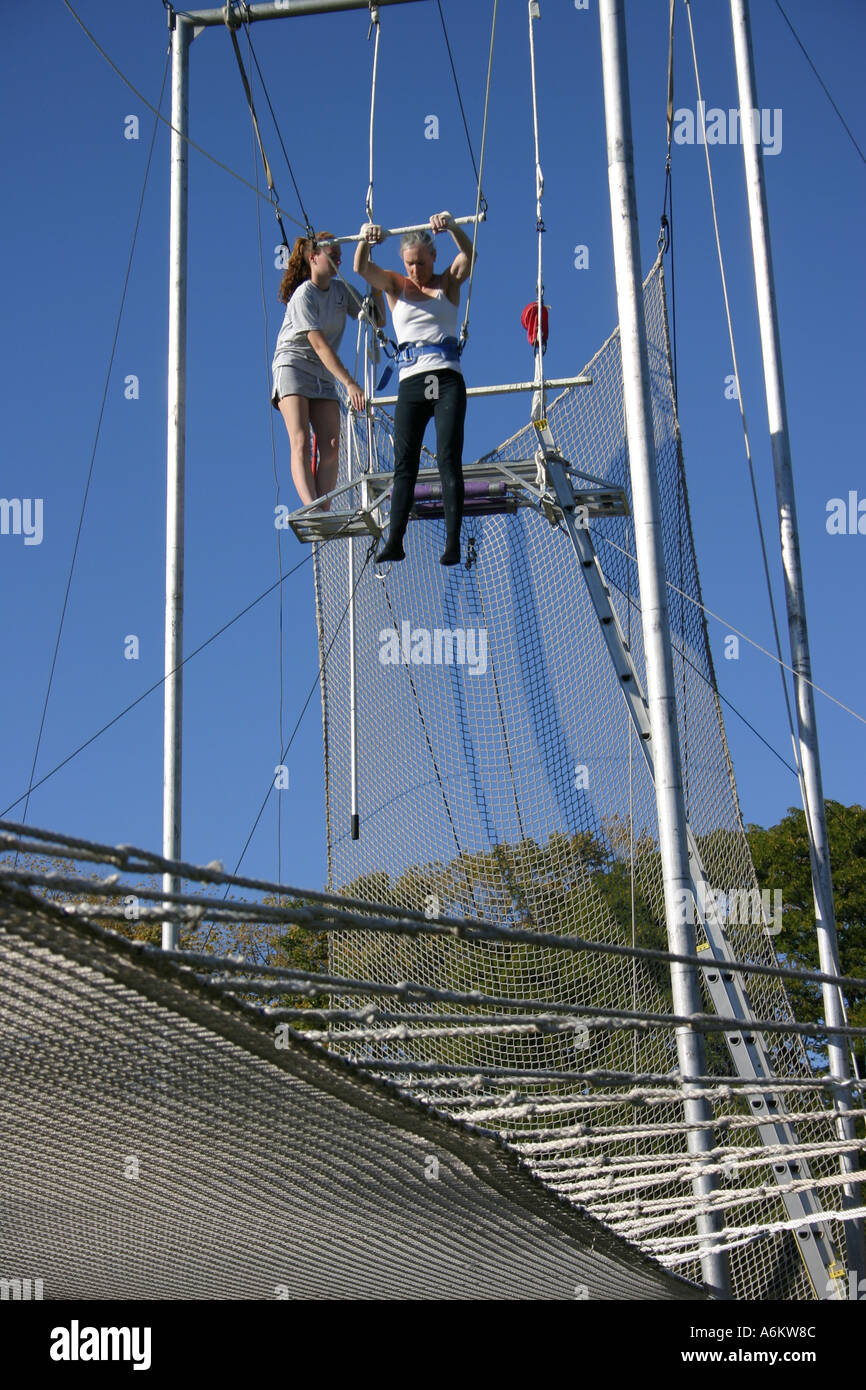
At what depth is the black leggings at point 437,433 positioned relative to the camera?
6051 mm

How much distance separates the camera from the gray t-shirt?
6.98 meters

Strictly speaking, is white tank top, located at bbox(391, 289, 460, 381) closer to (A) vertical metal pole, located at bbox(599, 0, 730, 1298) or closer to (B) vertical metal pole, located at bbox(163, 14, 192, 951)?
(A) vertical metal pole, located at bbox(599, 0, 730, 1298)

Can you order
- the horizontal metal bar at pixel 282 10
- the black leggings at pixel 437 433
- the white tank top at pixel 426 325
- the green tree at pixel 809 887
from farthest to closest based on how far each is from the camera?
the green tree at pixel 809 887 → the horizontal metal bar at pixel 282 10 → the white tank top at pixel 426 325 → the black leggings at pixel 437 433

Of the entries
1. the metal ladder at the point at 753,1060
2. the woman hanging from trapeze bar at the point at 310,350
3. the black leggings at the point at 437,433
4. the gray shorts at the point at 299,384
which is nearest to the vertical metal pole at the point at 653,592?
the metal ladder at the point at 753,1060

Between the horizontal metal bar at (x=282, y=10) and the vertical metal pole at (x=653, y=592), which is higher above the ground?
the horizontal metal bar at (x=282, y=10)

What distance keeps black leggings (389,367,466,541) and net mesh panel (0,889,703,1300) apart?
9.21 ft

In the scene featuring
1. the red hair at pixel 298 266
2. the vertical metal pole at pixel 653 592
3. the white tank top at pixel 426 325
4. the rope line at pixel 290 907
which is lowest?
the rope line at pixel 290 907

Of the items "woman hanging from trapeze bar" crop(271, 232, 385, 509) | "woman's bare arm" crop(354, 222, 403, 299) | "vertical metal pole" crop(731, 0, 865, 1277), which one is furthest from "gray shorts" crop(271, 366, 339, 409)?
"vertical metal pole" crop(731, 0, 865, 1277)

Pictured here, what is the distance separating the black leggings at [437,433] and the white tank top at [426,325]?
39 mm

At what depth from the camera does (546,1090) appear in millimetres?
10234

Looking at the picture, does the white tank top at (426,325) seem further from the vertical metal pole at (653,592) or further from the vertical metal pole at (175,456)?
the vertical metal pole at (175,456)

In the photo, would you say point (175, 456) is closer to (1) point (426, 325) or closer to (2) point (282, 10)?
(1) point (426, 325)

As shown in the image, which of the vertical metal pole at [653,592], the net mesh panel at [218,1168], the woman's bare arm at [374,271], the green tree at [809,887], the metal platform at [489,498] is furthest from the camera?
the green tree at [809,887]
